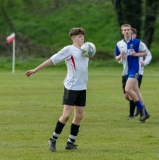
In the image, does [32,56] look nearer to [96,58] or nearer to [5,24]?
[96,58]

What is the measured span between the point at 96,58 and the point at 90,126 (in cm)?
3394

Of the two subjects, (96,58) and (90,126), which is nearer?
(90,126)

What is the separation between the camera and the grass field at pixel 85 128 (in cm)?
995

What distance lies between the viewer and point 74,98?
1030 centimetres

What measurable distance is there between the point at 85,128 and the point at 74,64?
10.5ft

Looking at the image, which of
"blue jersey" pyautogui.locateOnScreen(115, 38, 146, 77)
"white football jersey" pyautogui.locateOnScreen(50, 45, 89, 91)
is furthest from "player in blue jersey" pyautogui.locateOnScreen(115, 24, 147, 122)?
"white football jersey" pyautogui.locateOnScreen(50, 45, 89, 91)

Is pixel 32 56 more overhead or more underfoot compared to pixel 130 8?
more underfoot

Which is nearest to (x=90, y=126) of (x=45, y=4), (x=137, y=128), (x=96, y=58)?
(x=137, y=128)

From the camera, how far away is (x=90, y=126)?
13609 millimetres

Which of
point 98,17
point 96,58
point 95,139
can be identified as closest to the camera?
point 95,139

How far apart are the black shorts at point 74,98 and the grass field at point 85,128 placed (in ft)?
2.53

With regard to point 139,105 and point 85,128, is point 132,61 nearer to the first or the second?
point 139,105

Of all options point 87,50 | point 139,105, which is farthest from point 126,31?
point 87,50

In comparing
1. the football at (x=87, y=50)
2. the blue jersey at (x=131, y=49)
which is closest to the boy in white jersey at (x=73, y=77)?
the football at (x=87, y=50)
